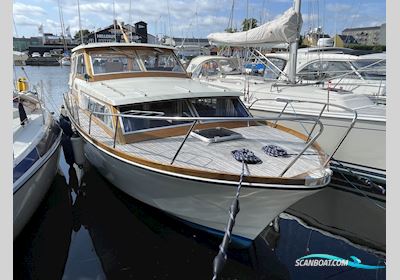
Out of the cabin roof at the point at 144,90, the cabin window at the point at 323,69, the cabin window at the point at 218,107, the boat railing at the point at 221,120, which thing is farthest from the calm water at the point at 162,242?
the cabin window at the point at 323,69

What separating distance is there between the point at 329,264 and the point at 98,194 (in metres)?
4.40

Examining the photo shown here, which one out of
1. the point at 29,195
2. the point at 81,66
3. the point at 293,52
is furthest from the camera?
the point at 293,52

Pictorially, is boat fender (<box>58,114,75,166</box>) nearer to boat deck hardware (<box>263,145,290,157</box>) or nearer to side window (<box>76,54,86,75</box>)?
side window (<box>76,54,86,75</box>)

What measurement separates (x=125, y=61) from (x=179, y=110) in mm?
2653

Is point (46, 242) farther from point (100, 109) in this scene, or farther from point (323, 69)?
point (323, 69)

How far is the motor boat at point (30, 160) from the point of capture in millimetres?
4554

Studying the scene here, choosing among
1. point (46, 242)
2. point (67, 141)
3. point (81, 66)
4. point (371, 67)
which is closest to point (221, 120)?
point (46, 242)

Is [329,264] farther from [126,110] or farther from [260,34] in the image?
[260,34]

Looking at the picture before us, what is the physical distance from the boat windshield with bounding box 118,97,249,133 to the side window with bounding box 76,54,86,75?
324 centimetres

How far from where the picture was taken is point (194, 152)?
4.84 m

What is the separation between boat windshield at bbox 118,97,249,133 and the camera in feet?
17.8

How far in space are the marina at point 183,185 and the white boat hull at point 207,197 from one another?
0.02 metres

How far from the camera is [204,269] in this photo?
468cm

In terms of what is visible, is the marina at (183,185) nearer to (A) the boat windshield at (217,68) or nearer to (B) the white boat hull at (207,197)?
(B) the white boat hull at (207,197)
